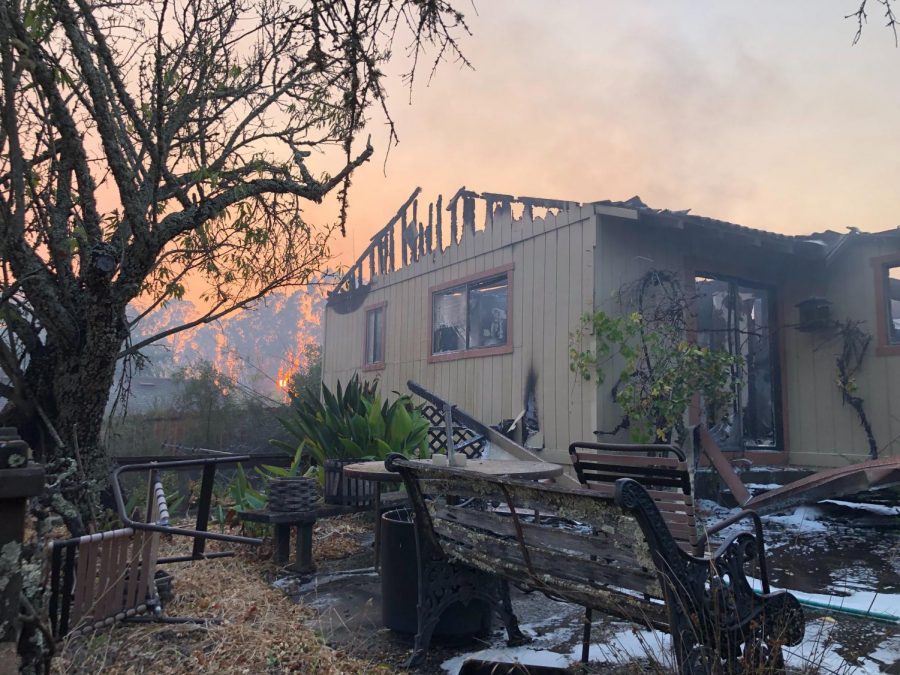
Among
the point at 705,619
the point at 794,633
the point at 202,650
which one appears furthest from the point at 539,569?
the point at 202,650

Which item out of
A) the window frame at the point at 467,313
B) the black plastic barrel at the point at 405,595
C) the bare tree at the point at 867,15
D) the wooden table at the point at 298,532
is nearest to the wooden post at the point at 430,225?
the window frame at the point at 467,313

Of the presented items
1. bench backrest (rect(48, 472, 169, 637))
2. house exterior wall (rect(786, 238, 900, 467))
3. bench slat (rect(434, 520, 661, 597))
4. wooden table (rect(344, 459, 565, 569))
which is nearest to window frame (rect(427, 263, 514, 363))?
house exterior wall (rect(786, 238, 900, 467))

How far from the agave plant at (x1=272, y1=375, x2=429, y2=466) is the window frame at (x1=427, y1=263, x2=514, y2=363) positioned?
1.84 meters

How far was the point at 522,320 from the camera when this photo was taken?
28.0 ft

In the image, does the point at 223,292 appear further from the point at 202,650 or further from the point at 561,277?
the point at 561,277

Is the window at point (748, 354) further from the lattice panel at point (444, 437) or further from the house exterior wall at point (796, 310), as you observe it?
the lattice panel at point (444, 437)

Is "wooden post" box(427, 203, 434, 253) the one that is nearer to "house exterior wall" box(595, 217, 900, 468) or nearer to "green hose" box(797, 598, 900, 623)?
"house exterior wall" box(595, 217, 900, 468)

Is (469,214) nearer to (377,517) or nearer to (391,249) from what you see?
(391,249)

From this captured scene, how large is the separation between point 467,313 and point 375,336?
3.05 m

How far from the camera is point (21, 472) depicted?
1706mm

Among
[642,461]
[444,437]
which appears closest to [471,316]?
[444,437]

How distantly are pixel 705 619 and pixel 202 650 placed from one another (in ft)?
7.81

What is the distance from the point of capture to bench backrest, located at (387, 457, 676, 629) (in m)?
2.22

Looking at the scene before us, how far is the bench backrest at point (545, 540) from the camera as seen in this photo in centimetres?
222
